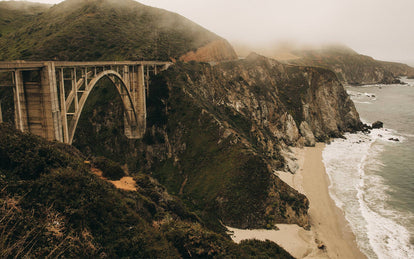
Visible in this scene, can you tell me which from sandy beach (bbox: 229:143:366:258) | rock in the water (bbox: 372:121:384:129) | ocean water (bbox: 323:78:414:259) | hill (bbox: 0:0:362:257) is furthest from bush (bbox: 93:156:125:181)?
rock in the water (bbox: 372:121:384:129)

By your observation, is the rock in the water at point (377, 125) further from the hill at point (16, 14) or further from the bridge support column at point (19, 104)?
the hill at point (16, 14)

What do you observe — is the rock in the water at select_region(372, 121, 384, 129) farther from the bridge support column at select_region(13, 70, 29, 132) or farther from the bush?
the bridge support column at select_region(13, 70, 29, 132)

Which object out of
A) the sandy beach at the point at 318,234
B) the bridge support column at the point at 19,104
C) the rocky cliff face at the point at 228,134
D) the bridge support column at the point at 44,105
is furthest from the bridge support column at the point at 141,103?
the sandy beach at the point at 318,234

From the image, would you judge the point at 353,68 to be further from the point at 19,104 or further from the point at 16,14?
the point at 19,104

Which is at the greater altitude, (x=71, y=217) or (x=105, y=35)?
(x=105, y=35)

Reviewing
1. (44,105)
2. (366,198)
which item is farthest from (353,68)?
(44,105)
